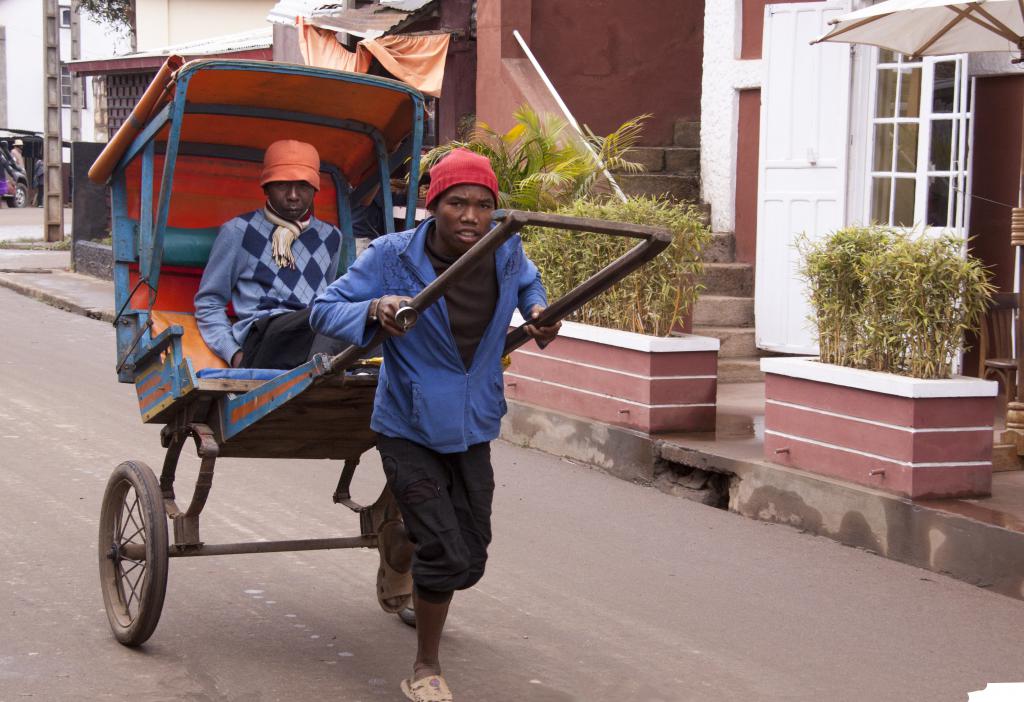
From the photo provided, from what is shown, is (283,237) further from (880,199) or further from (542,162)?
(542,162)

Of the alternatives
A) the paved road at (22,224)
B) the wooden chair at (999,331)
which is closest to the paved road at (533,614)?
the wooden chair at (999,331)

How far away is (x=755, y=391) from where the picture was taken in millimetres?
11039

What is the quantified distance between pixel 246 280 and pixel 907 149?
6.46 metres

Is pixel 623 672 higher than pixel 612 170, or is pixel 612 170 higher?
pixel 612 170

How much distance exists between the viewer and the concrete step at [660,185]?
14.2 m

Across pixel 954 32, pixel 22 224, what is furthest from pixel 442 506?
pixel 22 224

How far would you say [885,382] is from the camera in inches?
280

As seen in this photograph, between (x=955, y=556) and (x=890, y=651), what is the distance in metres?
1.20

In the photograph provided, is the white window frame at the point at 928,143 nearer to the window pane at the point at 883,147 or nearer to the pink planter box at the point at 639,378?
the window pane at the point at 883,147

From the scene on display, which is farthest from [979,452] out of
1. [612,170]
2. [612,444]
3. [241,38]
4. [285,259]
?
[241,38]

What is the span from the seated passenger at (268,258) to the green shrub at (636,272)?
3054mm

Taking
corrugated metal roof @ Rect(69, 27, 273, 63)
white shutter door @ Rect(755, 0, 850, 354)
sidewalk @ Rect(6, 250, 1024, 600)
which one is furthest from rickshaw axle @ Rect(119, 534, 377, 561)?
corrugated metal roof @ Rect(69, 27, 273, 63)

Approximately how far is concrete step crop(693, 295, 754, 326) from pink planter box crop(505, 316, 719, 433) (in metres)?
2.82

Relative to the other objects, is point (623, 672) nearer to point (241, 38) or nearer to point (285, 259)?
point (285, 259)
